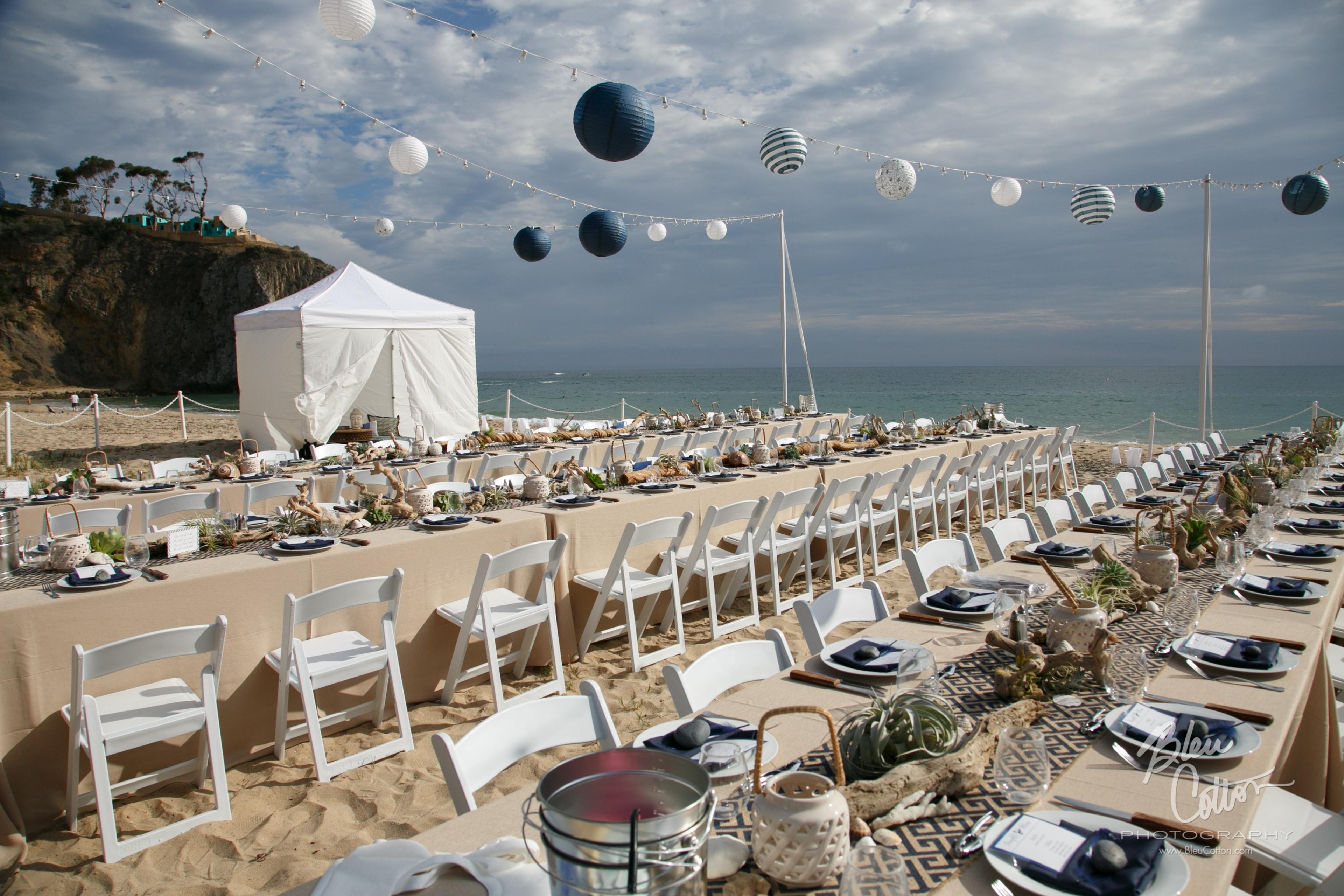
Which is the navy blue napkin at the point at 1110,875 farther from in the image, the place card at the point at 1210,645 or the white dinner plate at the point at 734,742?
the place card at the point at 1210,645

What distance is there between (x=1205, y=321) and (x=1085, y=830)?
11.5 m

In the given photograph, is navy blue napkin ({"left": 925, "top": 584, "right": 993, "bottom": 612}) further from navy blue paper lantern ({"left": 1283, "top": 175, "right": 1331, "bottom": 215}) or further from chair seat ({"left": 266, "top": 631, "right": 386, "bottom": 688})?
navy blue paper lantern ({"left": 1283, "top": 175, "right": 1331, "bottom": 215})

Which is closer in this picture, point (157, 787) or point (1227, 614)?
point (1227, 614)

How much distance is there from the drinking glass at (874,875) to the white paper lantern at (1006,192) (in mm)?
9385

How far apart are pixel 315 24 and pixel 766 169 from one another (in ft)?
Result: 15.0

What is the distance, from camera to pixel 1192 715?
1583 mm

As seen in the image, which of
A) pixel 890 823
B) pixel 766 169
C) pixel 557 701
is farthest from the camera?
pixel 766 169

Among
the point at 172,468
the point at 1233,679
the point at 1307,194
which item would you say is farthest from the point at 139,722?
the point at 1307,194

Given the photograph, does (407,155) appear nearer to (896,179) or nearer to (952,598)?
(896,179)

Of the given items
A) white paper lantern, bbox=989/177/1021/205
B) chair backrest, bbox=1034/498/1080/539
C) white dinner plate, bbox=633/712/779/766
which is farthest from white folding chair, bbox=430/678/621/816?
white paper lantern, bbox=989/177/1021/205

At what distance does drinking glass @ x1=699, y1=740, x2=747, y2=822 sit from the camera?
127cm

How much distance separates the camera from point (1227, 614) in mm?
2393

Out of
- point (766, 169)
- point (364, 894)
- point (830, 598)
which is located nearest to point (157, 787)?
point (364, 894)

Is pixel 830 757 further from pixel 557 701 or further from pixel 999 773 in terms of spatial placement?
pixel 557 701
